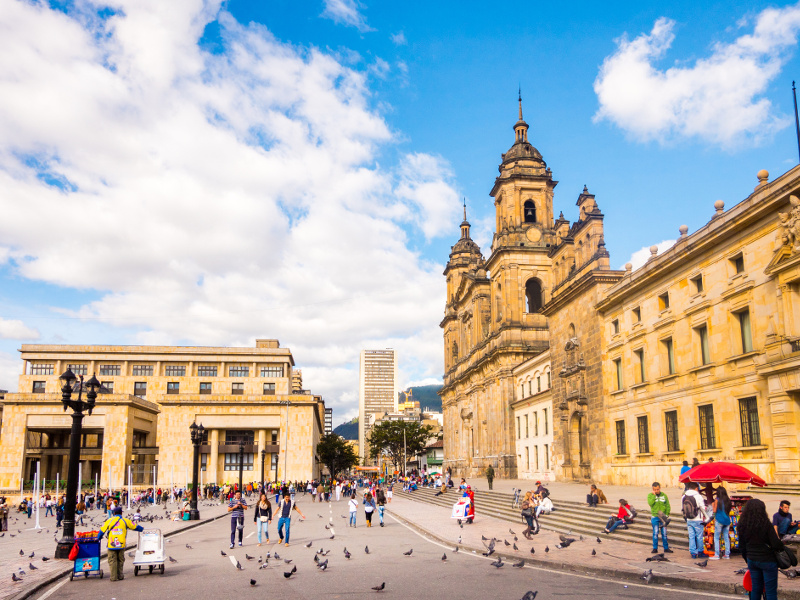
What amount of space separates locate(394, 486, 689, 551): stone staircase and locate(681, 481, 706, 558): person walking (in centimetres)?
151

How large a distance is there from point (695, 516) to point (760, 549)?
6261 millimetres

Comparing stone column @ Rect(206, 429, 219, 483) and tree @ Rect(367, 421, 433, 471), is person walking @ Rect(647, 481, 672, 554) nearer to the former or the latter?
stone column @ Rect(206, 429, 219, 483)

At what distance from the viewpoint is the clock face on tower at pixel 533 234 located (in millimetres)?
60938

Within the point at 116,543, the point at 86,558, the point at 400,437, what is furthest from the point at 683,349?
the point at 400,437

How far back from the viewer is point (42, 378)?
270 ft

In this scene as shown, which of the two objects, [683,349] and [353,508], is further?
[683,349]

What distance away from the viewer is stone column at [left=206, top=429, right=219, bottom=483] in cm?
7412

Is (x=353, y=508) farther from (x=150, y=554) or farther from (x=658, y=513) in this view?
(x=658, y=513)

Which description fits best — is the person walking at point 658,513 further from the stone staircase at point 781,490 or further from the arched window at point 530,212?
the arched window at point 530,212

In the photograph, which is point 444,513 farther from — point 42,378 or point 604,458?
point 42,378

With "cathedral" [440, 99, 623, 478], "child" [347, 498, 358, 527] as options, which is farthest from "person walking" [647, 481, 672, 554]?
"cathedral" [440, 99, 623, 478]

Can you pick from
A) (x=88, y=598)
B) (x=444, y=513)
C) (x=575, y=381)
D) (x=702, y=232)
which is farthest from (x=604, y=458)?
(x=88, y=598)

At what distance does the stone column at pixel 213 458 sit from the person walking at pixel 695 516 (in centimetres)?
6718

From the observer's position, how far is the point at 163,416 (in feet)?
248
